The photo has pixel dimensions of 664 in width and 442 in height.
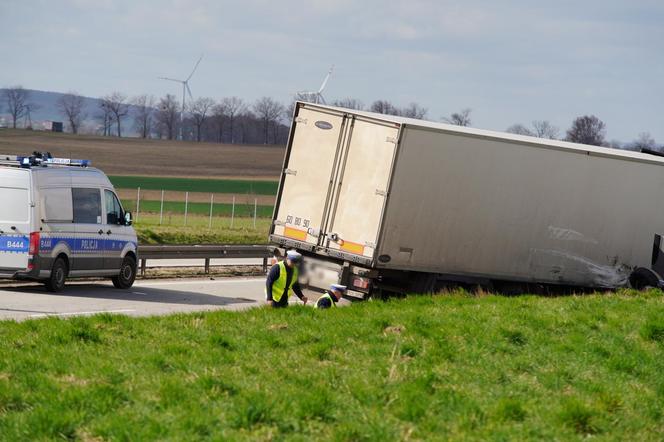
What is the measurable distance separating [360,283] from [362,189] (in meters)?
1.48

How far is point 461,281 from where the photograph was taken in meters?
19.0

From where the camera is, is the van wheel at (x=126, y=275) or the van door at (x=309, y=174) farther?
the van wheel at (x=126, y=275)

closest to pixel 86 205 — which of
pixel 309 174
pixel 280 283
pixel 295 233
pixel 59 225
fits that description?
pixel 59 225

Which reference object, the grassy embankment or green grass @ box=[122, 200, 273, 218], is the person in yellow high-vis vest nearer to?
the grassy embankment

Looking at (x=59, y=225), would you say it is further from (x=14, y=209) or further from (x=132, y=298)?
(x=132, y=298)

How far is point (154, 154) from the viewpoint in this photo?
112m

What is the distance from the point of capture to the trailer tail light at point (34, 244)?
1930 centimetres

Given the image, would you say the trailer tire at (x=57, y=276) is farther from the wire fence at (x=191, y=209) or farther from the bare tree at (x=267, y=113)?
the bare tree at (x=267, y=113)

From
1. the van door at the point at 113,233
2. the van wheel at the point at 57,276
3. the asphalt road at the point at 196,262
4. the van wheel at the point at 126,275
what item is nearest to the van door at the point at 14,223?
the van wheel at the point at 57,276

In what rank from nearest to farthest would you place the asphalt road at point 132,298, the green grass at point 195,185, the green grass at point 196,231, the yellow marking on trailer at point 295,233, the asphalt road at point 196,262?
the asphalt road at point 132,298 → the yellow marking on trailer at point 295,233 → the asphalt road at point 196,262 → the green grass at point 196,231 → the green grass at point 195,185

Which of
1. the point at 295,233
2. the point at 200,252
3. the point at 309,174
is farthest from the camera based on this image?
the point at 200,252

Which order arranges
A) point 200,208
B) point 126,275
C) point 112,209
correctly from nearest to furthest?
point 112,209 < point 126,275 < point 200,208

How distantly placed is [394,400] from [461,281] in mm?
11107

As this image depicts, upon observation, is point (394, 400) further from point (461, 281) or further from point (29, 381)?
point (461, 281)
